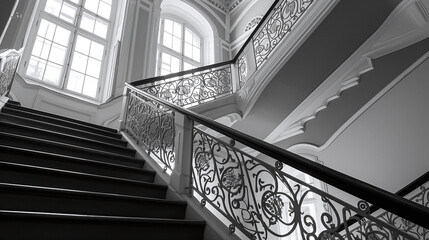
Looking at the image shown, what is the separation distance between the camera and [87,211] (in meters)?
2.06

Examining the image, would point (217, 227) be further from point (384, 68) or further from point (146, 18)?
point (146, 18)

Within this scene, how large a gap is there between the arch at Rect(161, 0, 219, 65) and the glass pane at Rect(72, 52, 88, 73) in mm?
3114

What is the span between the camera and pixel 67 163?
2.66 metres

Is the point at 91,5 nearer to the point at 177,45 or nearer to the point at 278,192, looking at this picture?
the point at 177,45

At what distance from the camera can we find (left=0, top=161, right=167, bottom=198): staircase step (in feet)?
7.10

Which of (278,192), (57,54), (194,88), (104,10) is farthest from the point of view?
(104,10)

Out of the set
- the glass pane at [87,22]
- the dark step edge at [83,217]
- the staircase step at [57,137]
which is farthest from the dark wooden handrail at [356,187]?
the glass pane at [87,22]

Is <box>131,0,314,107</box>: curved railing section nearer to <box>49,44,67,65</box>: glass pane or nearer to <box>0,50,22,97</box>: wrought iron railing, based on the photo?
<box>0,50,22,97</box>: wrought iron railing

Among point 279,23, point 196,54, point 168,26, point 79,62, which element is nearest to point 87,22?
point 79,62

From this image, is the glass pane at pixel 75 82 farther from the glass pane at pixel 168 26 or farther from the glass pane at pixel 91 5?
the glass pane at pixel 168 26

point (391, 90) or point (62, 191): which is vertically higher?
point (391, 90)

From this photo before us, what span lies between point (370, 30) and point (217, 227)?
12.3ft

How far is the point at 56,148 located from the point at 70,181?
28.7 inches

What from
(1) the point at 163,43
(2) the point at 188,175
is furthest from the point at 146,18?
(2) the point at 188,175
